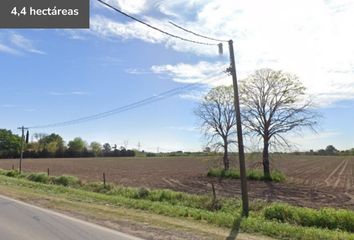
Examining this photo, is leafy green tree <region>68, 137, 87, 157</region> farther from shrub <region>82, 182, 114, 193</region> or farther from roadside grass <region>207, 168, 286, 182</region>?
shrub <region>82, 182, 114, 193</region>

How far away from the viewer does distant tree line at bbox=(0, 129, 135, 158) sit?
482ft

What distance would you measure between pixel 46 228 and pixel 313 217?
325 inches

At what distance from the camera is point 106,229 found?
10.4 metres

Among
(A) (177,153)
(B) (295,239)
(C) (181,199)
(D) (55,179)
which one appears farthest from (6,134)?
(B) (295,239)

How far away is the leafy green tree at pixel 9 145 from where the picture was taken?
5652 inches

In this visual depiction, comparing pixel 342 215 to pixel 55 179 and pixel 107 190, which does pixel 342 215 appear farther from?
pixel 55 179

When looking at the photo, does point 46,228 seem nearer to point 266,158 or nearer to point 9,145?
point 266,158

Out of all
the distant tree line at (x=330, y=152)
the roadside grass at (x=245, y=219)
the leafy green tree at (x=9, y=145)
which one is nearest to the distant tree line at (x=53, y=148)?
the leafy green tree at (x=9, y=145)

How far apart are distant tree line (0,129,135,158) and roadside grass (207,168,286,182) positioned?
106 metres

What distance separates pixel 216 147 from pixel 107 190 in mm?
32553

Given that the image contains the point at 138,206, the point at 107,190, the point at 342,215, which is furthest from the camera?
the point at 107,190

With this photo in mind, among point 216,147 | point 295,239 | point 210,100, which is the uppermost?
point 210,100

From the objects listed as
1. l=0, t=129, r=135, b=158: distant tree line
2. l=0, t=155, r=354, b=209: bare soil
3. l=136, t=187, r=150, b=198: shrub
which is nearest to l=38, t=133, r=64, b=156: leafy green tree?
l=0, t=129, r=135, b=158: distant tree line

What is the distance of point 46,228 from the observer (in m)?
10.4
